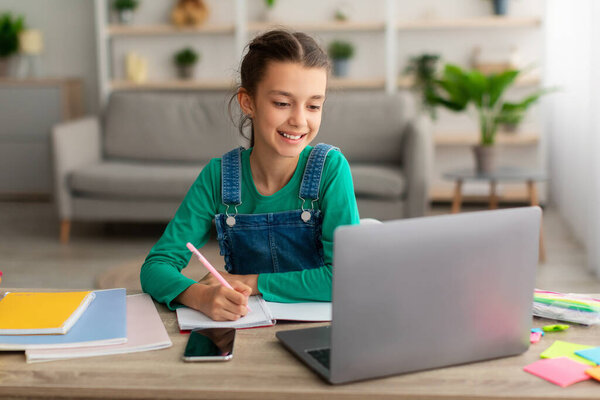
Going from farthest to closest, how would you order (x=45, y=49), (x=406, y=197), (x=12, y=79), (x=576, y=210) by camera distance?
(x=45, y=49), (x=12, y=79), (x=576, y=210), (x=406, y=197)

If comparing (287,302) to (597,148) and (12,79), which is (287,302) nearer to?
(597,148)

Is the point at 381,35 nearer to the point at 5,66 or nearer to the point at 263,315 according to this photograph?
the point at 5,66

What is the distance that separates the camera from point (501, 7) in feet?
15.7

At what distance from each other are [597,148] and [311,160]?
226cm

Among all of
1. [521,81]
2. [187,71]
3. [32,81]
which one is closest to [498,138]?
[521,81]

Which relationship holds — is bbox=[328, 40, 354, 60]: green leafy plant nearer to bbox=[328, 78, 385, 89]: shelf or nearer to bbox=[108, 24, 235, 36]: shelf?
bbox=[328, 78, 385, 89]: shelf

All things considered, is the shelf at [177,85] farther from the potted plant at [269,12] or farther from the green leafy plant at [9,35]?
the green leafy plant at [9,35]

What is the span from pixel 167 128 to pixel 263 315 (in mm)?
3323

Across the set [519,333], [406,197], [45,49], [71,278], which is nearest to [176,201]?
[71,278]

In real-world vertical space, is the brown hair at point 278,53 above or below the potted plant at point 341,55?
below

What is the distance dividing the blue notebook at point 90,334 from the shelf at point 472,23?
4103 mm

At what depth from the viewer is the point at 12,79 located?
5062 mm

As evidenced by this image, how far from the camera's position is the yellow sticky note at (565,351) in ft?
2.87

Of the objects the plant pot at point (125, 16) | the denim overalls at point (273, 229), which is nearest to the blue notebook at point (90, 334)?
the denim overalls at point (273, 229)
